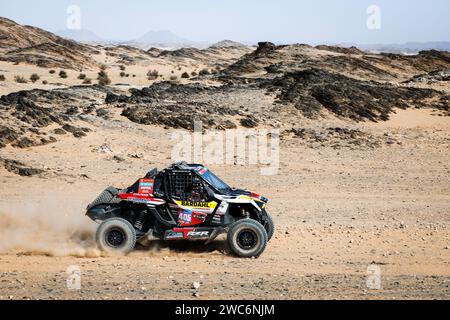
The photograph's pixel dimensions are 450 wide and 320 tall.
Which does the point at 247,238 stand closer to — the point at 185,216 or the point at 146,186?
the point at 185,216

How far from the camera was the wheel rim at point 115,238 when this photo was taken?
11.4 m

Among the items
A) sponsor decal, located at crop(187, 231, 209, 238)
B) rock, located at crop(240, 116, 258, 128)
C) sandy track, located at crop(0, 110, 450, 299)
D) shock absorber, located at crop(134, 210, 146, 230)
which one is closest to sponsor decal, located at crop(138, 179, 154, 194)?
shock absorber, located at crop(134, 210, 146, 230)

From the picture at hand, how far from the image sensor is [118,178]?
67.1 feet

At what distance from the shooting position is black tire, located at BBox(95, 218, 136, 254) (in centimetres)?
1127

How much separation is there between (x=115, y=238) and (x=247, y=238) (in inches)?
106

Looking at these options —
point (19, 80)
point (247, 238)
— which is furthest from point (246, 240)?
point (19, 80)

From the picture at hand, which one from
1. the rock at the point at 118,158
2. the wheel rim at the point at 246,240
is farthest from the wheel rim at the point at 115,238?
the rock at the point at 118,158

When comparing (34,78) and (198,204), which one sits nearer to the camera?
(198,204)

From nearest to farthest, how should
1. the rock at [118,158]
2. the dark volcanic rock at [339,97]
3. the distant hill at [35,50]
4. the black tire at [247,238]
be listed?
the black tire at [247,238] → the rock at [118,158] → the dark volcanic rock at [339,97] → the distant hill at [35,50]

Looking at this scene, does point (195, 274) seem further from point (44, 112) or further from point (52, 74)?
point (52, 74)

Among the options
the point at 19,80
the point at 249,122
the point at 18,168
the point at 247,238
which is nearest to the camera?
the point at 247,238

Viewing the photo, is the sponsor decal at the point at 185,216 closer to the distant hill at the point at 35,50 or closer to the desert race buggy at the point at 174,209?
the desert race buggy at the point at 174,209

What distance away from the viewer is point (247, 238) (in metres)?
11.3
